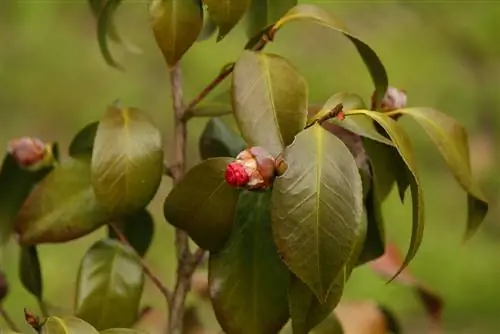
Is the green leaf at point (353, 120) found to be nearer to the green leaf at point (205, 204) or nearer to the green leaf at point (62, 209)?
the green leaf at point (205, 204)

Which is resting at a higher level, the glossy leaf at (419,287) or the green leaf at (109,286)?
the green leaf at (109,286)

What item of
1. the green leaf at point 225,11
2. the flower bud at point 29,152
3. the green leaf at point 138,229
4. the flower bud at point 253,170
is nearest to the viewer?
the flower bud at point 253,170

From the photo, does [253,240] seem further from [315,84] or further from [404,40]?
[404,40]

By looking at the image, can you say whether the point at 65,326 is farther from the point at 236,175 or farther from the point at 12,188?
the point at 12,188

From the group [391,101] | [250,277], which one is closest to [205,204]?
[250,277]

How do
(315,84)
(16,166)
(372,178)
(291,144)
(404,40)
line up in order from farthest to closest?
(404,40), (315,84), (16,166), (372,178), (291,144)

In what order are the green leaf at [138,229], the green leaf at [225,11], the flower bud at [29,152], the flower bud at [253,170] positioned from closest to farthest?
the flower bud at [253,170] < the green leaf at [225,11] < the flower bud at [29,152] < the green leaf at [138,229]

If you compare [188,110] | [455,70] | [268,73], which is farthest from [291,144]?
[455,70]

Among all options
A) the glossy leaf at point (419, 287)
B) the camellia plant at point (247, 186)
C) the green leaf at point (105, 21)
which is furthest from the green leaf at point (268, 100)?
the glossy leaf at point (419, 287)

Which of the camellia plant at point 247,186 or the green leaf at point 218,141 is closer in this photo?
the camellia plant at point 247,186
